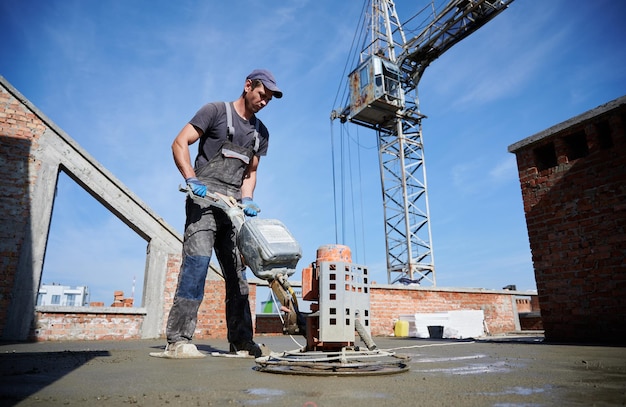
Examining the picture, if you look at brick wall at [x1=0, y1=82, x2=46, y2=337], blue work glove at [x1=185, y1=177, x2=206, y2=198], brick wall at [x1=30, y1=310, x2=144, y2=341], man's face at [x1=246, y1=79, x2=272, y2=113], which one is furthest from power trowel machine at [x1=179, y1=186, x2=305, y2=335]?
brick wall at [x1=0, y1=82, x2=46, y2=337]

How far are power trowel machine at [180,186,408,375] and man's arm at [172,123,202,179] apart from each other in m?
0.71

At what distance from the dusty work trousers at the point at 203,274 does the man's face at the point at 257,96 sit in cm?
98

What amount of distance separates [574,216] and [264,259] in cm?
481

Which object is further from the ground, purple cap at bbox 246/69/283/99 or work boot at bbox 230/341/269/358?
purple cap at bbox 246/69/283/99

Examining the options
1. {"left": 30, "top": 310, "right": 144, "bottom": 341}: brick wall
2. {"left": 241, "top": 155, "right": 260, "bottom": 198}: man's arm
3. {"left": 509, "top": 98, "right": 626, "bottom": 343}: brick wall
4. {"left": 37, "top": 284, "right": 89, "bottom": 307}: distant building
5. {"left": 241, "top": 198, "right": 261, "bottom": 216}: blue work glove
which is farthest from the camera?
{"left": 37, "top": 284, "right": 89, "bottom": 307}: distant building

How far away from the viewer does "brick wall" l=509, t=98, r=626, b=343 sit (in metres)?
4.68

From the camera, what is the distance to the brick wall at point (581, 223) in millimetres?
4680

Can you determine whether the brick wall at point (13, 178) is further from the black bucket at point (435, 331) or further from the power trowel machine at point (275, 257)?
the black bucket at point (435, 331)

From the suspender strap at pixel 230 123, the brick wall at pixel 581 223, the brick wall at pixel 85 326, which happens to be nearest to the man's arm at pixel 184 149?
the suspender strap at pixel 230 123

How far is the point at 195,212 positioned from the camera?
310 centimetres

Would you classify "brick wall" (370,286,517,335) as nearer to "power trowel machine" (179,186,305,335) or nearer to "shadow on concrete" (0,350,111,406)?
"power trowel machine" (179,186,305,335)

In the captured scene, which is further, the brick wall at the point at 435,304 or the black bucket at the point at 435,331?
the brick wall at the point at 435,304

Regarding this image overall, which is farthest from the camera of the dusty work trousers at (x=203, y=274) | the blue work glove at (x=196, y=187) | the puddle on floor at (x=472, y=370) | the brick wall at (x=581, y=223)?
the brick wall at (x=581, y=223)

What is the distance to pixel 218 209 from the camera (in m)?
3.14
